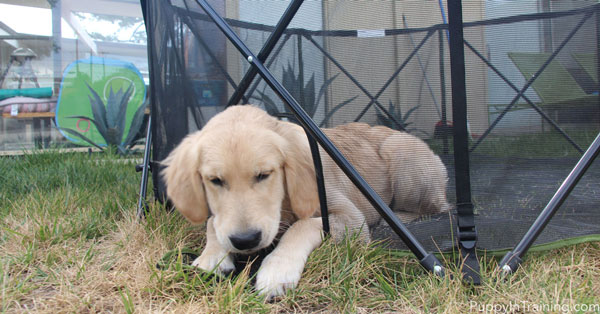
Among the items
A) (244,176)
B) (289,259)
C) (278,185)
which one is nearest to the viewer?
(289,259)

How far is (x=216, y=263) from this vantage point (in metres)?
1.67

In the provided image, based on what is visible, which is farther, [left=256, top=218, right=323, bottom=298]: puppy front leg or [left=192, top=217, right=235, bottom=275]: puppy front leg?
[left=192, top=217, right=235, bottom=275]: puppy front leg

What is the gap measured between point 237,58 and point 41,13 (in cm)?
609

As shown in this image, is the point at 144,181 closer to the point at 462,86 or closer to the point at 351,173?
the point at 351,173

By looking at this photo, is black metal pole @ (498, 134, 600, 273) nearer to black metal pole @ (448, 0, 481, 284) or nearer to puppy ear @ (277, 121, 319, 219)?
black metal pole @ (448, 0, 481, 284)

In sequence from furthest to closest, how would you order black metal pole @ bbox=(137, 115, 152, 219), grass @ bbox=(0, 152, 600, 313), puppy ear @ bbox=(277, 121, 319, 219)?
black metal pole @ bbox=(137, 115, 152, 219)
puppy ear @ bbox=(277, 121, 319, 219)
grass @ bbox=(0, 152, 600, 313)

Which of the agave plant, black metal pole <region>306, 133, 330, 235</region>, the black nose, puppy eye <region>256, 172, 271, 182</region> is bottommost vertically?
the black nose

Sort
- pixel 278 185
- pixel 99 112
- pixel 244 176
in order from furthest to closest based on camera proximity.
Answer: pixel 99 112
pixel 278 185
pixel 244 176

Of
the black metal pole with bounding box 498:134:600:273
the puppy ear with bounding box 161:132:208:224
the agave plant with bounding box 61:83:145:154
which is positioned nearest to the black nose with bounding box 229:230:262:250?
the puppy ear with bounding box 161:132:208:224

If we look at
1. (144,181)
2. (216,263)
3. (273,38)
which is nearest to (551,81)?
(273,38)

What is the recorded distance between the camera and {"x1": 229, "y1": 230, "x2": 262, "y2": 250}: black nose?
5.09ft

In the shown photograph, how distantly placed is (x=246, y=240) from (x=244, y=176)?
320 millimetres

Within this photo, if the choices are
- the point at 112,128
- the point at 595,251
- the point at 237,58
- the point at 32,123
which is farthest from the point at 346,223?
the point at 32,123

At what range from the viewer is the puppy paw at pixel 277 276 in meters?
1.47
